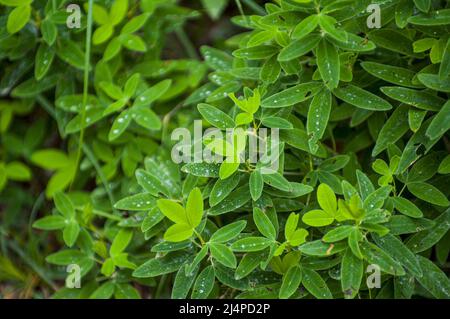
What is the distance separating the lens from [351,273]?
134 cm

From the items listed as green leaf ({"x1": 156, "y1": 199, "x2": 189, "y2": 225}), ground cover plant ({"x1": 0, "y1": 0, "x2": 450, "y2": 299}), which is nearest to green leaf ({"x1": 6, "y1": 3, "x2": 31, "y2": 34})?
ground cover plant ({"x1": 0, "y1": 0, "x2": 450, "y2": 299})

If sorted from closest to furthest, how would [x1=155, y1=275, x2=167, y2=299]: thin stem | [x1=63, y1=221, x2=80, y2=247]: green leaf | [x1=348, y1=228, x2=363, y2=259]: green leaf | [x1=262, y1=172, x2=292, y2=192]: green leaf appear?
[x1=348, y1=228, x2=363, y2=259]: green leaf, [x1=262, y1=172, x2=292, y2=192]: green leaf, [x1=63, y1=221, x2=80, y2=247]: green leaf, [x1=155, y1=275, x2=167, y2=299]: thin stem

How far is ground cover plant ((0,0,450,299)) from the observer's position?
142 cm

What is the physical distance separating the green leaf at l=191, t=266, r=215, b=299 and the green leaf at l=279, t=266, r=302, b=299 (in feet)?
0.59

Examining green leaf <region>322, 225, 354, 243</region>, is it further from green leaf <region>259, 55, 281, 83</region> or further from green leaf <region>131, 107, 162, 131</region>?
green leaf <region>131, 107, 162, 131</region>

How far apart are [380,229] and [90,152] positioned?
1.02m

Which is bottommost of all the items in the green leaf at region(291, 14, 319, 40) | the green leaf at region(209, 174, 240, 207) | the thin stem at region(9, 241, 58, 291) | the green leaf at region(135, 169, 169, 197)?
the thin stem at region(9, 241, 58, 291)

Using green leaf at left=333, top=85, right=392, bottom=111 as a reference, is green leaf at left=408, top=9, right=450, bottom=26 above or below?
above

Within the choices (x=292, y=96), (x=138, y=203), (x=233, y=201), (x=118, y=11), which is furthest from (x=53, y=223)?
(x=292, y=96)

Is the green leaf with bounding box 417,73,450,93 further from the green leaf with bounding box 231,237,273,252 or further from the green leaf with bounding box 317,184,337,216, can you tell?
the green leaf with bounding box 231,237,273,252

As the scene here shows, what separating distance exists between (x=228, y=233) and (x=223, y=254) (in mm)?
56

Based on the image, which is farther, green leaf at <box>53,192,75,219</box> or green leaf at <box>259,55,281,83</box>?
green leaf at <box>53,192,75,219</box>

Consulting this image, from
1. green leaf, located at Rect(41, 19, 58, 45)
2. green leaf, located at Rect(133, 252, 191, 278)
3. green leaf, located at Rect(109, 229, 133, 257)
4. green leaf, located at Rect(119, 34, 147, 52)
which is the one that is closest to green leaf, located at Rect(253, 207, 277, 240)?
green leaf, located at Rect(133, 252, 191, 278)

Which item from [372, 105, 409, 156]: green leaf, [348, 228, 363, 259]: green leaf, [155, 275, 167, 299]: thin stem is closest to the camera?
[348, 228, 363, 259]: green leaf
